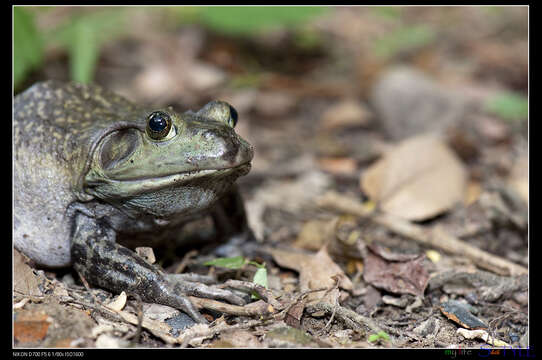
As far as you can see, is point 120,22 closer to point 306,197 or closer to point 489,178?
point 306,197

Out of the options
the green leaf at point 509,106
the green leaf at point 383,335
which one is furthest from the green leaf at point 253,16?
the green leaf at point 383,335

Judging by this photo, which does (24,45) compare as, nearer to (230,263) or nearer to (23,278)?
(23,278)

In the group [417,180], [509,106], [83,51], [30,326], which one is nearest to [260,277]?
[30,326]

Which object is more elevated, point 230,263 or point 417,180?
point 417,180

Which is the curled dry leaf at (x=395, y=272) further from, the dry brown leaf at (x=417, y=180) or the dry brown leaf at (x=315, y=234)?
the dry brown leaf at (x=417, y=180)

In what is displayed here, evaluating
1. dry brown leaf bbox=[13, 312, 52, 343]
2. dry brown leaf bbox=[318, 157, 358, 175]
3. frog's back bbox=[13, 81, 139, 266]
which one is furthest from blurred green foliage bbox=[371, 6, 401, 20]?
dry brown leaf bbox=[13, 312, 52, 343]
